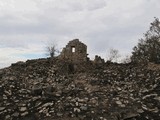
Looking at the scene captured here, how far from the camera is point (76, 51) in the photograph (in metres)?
17.0

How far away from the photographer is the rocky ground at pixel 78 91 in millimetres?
11633

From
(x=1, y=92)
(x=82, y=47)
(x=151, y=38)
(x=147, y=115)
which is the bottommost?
(x=147, y=115)

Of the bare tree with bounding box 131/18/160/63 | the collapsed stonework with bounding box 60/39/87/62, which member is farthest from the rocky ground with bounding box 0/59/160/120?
the bare tree with bounding box 131/18/160/63

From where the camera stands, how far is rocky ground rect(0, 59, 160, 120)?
11633 millimetres

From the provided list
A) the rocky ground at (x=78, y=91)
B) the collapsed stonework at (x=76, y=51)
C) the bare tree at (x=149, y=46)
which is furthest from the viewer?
the bare tree at (x=149, y=46)

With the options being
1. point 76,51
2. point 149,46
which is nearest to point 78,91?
point 76,51

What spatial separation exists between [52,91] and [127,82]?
3.40m

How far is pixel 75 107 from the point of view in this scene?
38.9 ft

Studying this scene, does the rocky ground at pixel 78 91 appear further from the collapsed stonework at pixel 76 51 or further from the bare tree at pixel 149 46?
the bare tree at pixel 149 46

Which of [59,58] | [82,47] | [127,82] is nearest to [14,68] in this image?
[59,58]

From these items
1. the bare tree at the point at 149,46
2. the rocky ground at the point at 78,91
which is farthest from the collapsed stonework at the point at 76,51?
the bare tree at the point at 149,46

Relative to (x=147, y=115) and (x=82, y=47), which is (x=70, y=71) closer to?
(x=82, y=47)

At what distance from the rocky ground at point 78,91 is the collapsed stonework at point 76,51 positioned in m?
0.41

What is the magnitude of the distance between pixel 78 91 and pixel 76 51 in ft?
13.1
